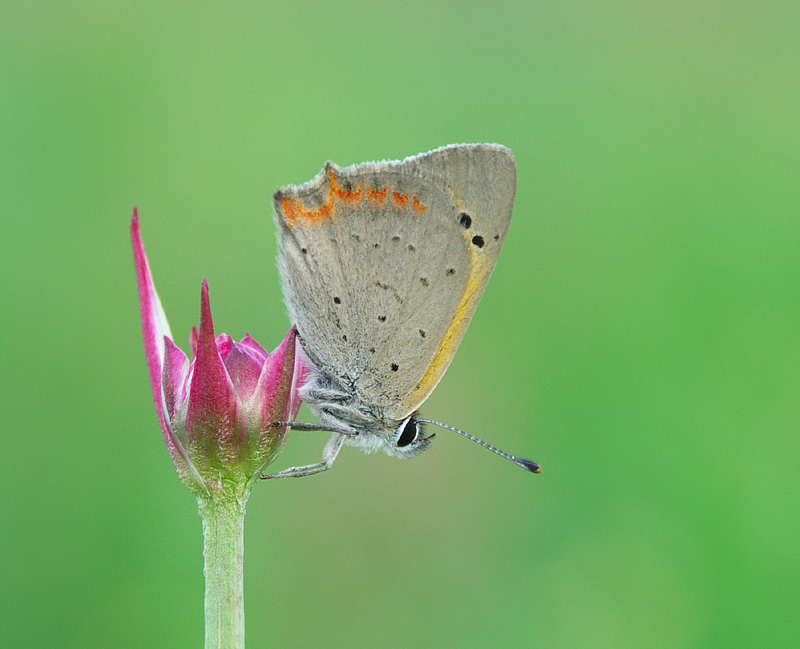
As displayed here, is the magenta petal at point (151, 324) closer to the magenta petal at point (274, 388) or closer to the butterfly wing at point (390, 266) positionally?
the magenta petal at point (274, 388)

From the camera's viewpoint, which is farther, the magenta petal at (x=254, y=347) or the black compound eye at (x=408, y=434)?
the black compound eye at (x=408, y=434)

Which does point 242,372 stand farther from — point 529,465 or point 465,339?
point 465,339

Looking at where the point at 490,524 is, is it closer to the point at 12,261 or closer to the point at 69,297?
the point at 69,297

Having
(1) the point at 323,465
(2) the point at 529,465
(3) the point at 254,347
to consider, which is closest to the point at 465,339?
(2) the point at 529,465

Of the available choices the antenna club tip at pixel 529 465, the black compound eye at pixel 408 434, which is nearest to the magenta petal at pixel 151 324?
the black compound eye at pixel 408 434

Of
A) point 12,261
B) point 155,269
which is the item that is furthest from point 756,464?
point 12,261

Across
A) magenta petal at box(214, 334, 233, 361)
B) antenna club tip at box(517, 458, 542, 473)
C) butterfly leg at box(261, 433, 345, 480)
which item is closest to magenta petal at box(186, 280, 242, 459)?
magenta petal at box(214, 334, 233, 361)
